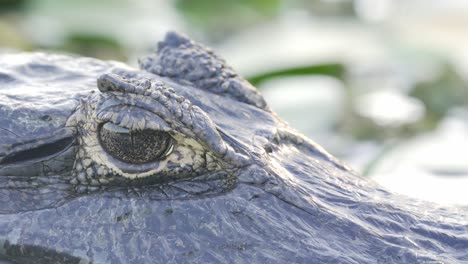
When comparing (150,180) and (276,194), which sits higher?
(276,194)


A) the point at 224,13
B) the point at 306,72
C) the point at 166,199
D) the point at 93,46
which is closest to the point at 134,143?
the point at 166,199

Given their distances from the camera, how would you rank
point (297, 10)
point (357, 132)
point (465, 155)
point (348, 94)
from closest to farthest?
point (465, 155) < point (357, 132) < point (348, 94) < point (297, 10)

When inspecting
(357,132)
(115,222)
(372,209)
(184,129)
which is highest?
(357,132)

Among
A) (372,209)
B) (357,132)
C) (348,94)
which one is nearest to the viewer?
(372,209)

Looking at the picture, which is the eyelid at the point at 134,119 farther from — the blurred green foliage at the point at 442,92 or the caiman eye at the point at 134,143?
the blurred green foliage at the point at 442,92

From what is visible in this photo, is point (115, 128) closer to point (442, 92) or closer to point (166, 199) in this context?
point (166, 199)

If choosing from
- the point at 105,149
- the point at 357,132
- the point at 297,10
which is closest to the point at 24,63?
the point at 105,149

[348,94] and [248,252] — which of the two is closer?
[248,252]

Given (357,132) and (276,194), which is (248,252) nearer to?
(276,194)
